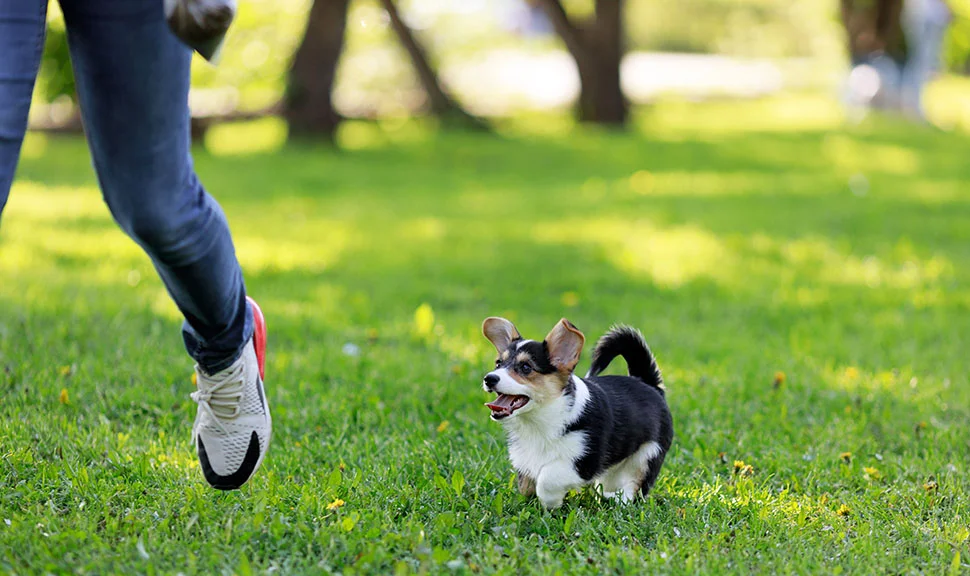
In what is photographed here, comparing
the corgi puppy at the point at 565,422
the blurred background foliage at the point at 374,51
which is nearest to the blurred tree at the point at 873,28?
the blurred background foliage at the point at 374,51

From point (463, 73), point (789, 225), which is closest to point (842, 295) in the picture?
point (789, 225)

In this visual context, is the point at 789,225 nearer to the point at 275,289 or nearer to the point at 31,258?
the point at 275,289

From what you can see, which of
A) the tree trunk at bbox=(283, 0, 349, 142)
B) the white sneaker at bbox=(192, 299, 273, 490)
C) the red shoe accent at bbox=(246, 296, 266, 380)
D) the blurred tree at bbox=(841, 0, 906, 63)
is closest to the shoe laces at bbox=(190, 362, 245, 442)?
the white sneaker at bbox=(192, 299, 273, 490)

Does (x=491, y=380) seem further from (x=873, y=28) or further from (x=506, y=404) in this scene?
(x=873, y=28)

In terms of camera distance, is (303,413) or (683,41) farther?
(683,41)

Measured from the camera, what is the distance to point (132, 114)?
2326 mm

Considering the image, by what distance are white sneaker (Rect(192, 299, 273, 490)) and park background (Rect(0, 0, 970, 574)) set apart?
16 centimetres

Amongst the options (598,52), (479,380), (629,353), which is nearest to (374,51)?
(598,52)

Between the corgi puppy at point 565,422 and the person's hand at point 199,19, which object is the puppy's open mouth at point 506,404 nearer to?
the corgi puppy at point 565,422

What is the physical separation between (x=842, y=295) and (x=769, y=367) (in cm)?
178

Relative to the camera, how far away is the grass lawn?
9.37 feet

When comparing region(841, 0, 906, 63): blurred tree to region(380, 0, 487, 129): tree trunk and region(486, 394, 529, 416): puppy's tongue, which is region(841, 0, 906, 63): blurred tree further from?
region(486, 394, 529, 416): puppy's tongue

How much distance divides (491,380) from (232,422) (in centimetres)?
69

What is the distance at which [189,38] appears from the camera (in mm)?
2191
